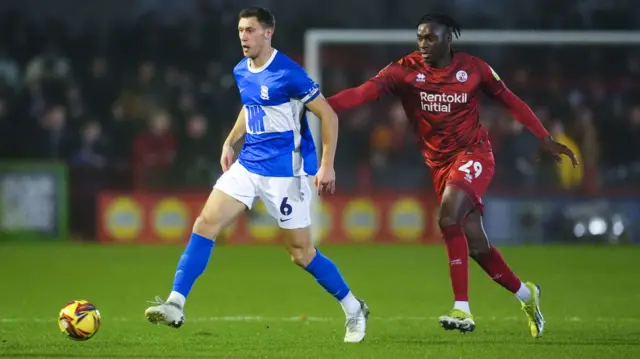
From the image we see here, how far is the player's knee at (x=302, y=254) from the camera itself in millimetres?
7840

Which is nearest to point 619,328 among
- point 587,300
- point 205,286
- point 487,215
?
point 587,300

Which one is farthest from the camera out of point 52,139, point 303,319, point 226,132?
point 226,132

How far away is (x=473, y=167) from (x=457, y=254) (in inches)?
25.1

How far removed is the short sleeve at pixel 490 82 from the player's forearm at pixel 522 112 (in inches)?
1.7

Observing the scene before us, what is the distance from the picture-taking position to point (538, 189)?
1903 centimetres

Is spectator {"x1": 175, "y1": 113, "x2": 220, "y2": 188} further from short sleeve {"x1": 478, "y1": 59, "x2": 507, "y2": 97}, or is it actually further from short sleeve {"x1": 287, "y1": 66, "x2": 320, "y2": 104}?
short sleeve {"x1": 287, "y1": 66, "x2": 320, "y2": 104}

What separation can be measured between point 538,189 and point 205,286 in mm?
7995

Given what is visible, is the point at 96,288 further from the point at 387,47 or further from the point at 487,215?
the point at 387,47

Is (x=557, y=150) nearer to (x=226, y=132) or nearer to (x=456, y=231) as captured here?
(x=456, y=231)

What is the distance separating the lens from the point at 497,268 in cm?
838

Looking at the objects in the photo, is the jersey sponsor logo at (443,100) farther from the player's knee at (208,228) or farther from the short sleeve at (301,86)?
the player's knee at (208,228)

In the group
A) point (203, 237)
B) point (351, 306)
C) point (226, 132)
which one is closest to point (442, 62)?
point (351, 306)

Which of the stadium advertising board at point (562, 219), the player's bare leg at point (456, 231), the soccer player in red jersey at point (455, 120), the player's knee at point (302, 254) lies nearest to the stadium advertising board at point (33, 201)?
the stadium advertising board at point (562, 219)

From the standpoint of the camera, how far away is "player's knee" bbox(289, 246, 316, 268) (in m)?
7.84
